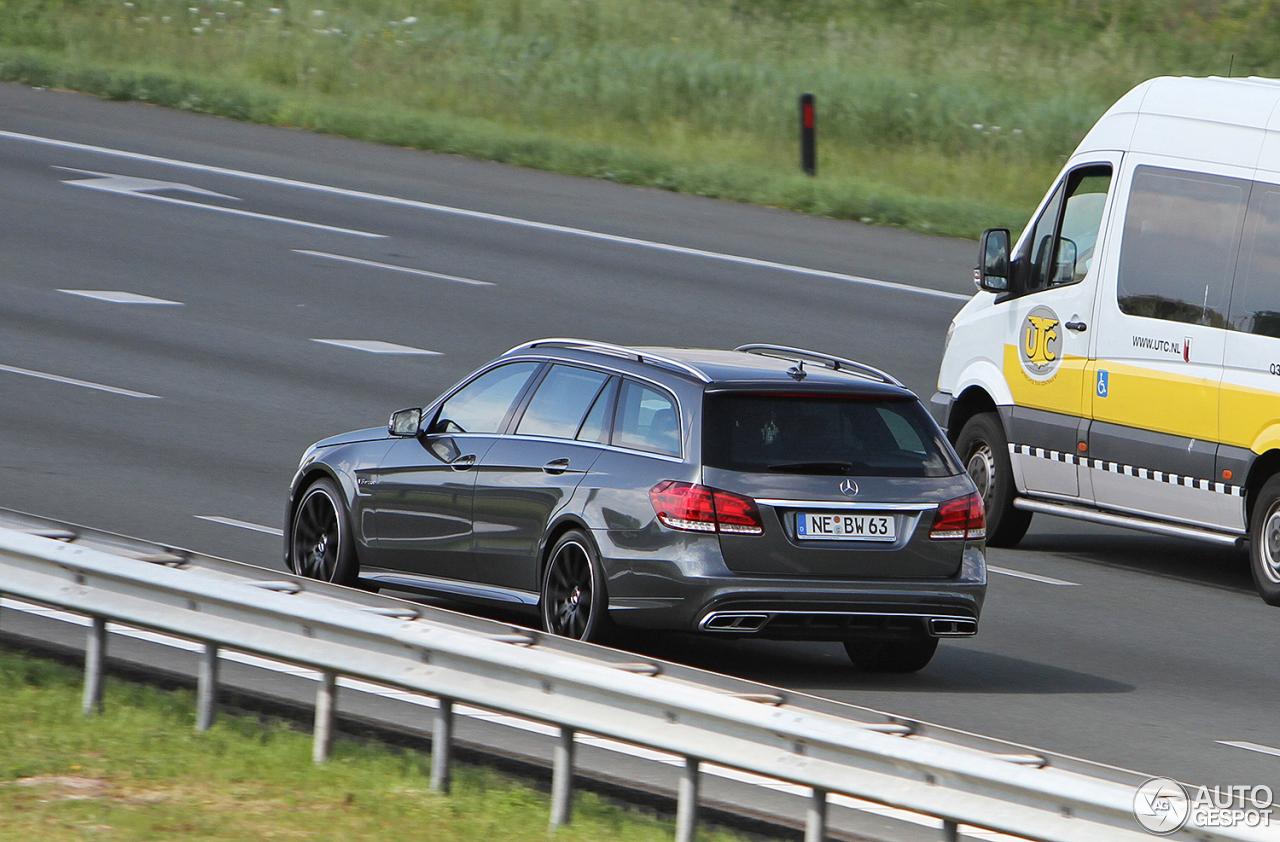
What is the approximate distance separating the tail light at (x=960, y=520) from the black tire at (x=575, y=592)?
1.48m

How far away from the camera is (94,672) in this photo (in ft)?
26.2

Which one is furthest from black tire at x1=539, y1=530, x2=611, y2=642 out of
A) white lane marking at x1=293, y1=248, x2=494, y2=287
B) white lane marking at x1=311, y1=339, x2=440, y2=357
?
white lane marking at x1=293, y1=248, x2=494, y2=287

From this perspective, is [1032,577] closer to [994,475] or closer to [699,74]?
[994,475]

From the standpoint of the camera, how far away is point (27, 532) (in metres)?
Answer: 8.40

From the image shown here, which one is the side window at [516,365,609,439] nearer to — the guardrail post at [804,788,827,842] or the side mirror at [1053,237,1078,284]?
the guardrail post at [804,788,827,842]

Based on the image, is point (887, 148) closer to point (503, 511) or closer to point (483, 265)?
point (483, 265)

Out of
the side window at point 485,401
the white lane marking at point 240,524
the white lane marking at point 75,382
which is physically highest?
the side window at point 485,401

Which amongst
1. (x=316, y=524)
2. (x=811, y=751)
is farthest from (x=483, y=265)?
(x=811, y=751)

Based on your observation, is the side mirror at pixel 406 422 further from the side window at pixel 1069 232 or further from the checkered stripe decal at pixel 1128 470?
the side window at pixel 1069 232

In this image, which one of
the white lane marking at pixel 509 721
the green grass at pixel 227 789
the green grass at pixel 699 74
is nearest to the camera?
the green grass at pixel 227 789

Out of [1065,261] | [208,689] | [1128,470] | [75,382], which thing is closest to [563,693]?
[208,689]

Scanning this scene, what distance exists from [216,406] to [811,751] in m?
10.7

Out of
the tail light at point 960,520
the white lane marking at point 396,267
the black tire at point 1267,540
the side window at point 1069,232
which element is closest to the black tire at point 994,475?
the side window at point 1069,232

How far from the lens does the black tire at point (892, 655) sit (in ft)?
33.4
